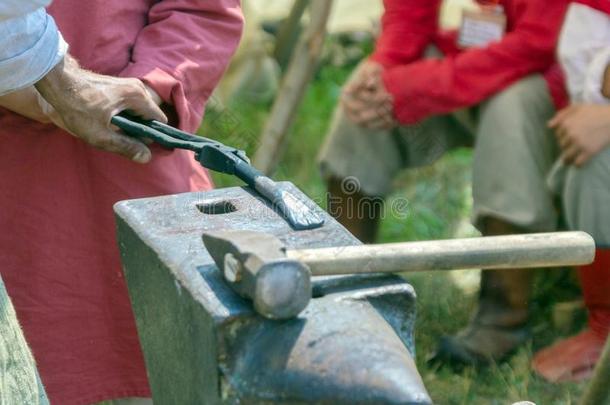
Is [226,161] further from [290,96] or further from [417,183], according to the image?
[417,183]

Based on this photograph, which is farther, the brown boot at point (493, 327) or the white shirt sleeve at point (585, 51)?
the brown boot at point (493, 327)

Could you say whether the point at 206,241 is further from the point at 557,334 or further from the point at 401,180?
the point at 401,180

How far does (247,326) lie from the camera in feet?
4.55

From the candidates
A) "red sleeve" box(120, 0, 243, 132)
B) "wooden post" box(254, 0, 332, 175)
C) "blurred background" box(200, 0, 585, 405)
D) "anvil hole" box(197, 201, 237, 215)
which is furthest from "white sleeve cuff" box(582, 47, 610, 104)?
"anvil hole" box(197, 201, 237, 215)

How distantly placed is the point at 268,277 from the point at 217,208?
0.42 metres

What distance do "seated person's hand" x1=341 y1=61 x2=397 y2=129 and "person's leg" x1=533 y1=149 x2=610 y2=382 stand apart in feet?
1.88

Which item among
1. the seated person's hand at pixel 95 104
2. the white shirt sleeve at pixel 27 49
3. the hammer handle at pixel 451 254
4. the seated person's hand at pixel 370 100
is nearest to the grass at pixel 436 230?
A: the seated person's hand at pixel 370 100

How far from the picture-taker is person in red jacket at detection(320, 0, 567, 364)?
9.93ft

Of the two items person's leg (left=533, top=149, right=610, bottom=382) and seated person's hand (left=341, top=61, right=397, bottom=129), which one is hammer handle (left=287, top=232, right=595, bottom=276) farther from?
seated person's hand (left=341, top=61, right=397, bottom=129)

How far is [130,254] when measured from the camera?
171cm

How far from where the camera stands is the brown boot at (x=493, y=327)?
123 inches

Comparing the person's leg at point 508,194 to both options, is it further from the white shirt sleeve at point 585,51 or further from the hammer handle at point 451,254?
the hammer handle at point 451,254

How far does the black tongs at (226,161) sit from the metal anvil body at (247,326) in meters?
0.02

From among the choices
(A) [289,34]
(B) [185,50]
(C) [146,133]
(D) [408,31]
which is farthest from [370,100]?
(C) [146,133]
